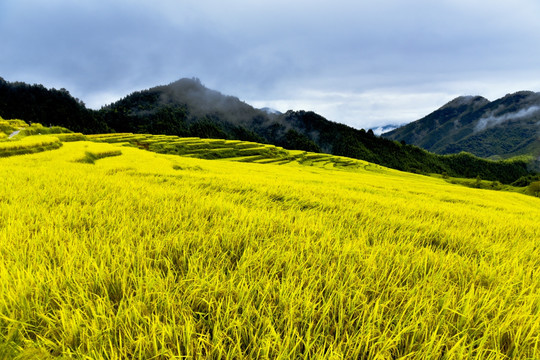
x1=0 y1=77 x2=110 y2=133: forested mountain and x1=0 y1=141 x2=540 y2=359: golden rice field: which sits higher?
x1=0 y1=77 x2=110 y2=133: forested mountain

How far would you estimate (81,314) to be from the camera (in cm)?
122

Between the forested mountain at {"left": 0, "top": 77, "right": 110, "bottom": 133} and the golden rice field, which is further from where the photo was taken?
the forested mountain at {"left": 0, "top": 77, "right": 110, "bottom": 133}

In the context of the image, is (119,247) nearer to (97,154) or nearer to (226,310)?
(226,310)

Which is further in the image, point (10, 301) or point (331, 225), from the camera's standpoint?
point (331, 225)

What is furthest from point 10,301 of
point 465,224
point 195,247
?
point 465,224

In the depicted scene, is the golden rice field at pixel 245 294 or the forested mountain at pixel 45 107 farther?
the forested mountain at pixel 45 107

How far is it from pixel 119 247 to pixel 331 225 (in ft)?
7.91

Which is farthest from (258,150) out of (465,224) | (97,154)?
(465,224)

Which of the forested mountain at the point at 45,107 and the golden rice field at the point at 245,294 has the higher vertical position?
the forested mountain at the point at 45,107

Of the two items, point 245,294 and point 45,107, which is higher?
point 45,107

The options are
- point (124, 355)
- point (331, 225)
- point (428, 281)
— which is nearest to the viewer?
point (124, 355)

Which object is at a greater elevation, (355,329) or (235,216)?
(235,216)

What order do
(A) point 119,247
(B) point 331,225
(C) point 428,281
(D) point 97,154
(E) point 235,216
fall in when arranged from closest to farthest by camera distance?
(C) point 428,281 < (A) point 119,247 < (E) point 235,216 < (B) point 331,225 < (D) point 97,154

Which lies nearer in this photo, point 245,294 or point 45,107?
point 245,294
